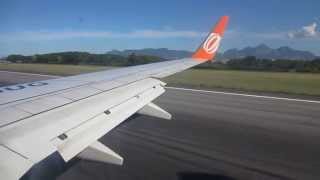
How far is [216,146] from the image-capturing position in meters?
7.93

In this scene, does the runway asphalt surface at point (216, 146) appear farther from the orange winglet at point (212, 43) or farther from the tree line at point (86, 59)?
the tree line at point (86, 59)

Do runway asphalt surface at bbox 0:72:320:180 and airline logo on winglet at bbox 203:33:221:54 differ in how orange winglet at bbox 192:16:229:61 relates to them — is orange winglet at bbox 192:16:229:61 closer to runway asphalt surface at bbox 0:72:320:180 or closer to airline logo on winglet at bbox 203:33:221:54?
airline logo on winglet at bbox 203:33:221:54

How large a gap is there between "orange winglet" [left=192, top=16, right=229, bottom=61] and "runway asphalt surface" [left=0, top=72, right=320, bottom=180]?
1.71 meters

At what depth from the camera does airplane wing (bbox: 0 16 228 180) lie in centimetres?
300

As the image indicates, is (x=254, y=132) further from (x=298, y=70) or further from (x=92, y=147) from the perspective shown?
(x=298, y=70)

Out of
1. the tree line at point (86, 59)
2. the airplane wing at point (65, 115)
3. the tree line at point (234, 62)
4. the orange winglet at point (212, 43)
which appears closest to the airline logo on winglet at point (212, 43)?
the orange winglet at point (212, 43)

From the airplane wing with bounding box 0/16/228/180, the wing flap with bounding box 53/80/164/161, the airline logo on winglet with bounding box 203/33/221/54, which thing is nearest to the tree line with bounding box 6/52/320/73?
the airline logo on winglet with bounding box 203/33/221/54

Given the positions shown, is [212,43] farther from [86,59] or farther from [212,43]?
[86,59]

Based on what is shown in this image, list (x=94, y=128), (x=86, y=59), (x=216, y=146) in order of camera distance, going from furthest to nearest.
→ (x=86, y=59), (x=216, y=146), (x=94, y=128)

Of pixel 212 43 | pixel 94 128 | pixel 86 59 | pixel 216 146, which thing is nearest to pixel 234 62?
pixel 86 59

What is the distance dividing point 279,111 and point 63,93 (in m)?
9.16

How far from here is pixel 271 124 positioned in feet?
33.6

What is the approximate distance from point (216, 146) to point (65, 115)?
4.58 m

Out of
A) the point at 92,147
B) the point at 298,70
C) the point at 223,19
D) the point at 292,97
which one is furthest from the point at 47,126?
the point at 298,70
